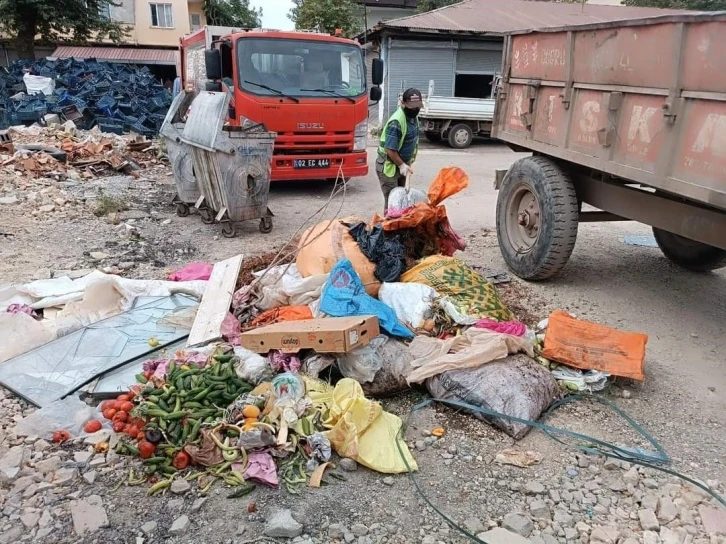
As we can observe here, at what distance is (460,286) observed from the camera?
401cm

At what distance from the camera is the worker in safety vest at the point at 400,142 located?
5562mm

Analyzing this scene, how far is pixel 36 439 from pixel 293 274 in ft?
6.48

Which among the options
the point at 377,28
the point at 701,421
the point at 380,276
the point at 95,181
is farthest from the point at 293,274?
the point at 377,28

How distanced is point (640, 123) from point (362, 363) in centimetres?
233

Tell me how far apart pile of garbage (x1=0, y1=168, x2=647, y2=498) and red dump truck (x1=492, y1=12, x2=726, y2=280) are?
0.98 m

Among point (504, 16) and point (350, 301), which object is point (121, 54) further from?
point (350, 301)

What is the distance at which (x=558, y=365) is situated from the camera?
138 inches

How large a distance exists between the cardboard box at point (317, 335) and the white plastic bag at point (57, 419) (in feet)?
2.98

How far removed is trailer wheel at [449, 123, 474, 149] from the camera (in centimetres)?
1487

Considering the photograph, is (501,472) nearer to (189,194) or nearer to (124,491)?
(124,491)

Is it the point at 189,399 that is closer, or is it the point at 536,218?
the point at 189,399

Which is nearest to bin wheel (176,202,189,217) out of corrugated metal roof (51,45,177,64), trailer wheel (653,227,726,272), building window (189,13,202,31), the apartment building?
trailer wheel (653,227,726,272)

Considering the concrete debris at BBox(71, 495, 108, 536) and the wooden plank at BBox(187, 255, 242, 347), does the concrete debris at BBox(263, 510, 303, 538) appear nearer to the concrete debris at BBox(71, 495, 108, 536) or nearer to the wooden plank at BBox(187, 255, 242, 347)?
the concrete debris at BBox(71, 495, 108, 536)

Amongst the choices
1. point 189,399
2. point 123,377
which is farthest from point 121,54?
point 189,399
